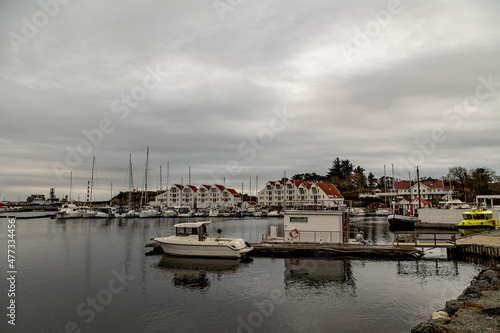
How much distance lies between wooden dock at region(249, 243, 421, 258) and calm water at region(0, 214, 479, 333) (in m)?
1.08

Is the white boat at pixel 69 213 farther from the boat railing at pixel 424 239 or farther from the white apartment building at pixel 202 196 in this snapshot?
the boat railing at pixel 424 239

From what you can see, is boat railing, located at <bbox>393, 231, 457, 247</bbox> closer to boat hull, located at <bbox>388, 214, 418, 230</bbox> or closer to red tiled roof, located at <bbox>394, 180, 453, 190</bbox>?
boat hull, located at <bbox>388, 214, 418, 230</bbox>

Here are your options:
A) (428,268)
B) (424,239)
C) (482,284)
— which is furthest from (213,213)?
(482,284)

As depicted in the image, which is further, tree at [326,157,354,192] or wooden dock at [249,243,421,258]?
tree at [326,157,354,192]

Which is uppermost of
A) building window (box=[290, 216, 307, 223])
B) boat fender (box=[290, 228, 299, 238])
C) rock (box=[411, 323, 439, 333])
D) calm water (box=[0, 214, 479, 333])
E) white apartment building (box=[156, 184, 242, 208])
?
white apartment building (box=[156, 184, 242, 208])

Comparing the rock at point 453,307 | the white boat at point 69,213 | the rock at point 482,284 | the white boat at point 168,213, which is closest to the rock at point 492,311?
the rock at point 453,307

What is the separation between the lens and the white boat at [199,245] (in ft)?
99.8

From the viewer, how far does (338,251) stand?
99.8 feet


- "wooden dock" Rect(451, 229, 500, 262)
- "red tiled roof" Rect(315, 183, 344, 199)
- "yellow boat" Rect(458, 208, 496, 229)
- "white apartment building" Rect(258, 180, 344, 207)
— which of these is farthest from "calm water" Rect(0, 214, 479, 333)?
"white apartment building" Rect(258, 180, 344, 207)

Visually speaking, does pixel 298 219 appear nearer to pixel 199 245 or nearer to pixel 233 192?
pixel 199 245

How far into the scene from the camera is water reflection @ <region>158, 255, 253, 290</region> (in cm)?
2348

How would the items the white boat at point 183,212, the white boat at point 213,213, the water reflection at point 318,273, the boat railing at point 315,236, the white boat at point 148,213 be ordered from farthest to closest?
the white boat at point 213,213 < the white boat at point 183,212 < the white boat at point 148,213 < the boat railing at point 315,236 < the water reflection at point 318,273

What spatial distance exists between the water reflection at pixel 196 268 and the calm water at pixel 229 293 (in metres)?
0.08

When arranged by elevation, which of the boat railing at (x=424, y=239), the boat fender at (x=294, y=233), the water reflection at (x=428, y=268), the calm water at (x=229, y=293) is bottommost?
the calm water at (x=229, y=293)
